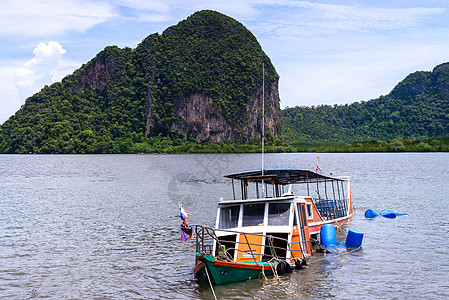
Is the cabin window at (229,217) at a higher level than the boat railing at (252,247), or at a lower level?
higher

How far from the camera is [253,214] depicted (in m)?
18.4

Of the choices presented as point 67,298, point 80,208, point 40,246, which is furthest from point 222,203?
point 80,208

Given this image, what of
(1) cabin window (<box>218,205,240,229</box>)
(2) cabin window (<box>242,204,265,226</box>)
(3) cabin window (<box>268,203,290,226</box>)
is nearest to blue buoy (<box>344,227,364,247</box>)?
(3) cabin window (<box>268,203,290,226</box>)

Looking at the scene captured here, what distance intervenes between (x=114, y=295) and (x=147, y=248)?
268 inches

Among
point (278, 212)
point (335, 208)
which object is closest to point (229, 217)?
point (278, 212)

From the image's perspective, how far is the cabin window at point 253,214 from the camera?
18266 mm

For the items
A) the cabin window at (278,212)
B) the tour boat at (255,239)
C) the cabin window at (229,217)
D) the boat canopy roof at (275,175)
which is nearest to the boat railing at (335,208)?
the boat canopy roof at (275,175)

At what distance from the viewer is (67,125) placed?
196 metres

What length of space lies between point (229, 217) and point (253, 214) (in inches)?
40.3

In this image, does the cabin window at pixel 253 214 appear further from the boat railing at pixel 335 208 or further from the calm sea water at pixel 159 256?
the boat railing at pixel 335 208

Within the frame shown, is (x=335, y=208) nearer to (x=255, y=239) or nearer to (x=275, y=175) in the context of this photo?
(x=275, y=175)

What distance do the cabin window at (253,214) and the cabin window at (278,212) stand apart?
0.35 m

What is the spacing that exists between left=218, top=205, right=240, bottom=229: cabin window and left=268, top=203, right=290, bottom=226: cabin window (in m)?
1.40

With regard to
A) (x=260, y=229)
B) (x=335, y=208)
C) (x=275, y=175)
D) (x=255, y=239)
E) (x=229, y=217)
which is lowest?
(x=335, y=208)
